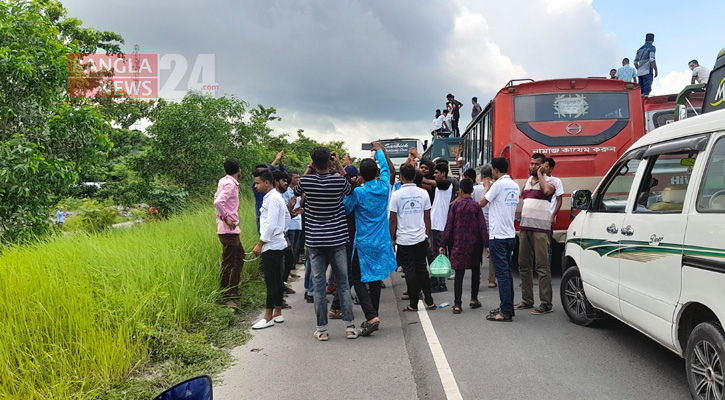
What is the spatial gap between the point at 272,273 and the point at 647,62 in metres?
13.5

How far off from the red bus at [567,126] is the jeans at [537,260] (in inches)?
114

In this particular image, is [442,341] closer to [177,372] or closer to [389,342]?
[389,342]

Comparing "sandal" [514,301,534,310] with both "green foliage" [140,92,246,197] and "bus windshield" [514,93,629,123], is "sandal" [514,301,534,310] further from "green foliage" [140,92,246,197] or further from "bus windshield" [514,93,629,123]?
"green foliage" [140,92,246,197]

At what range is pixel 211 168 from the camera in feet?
52.1

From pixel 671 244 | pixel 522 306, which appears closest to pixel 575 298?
pixel 522 306

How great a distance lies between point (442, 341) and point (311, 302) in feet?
8.96

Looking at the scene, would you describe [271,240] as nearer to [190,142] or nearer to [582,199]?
[582,199]

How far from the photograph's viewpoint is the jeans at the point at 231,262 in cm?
723

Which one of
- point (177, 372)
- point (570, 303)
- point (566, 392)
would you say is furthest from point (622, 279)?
point (177, 372)

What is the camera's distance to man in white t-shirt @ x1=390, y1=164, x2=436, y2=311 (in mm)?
6742

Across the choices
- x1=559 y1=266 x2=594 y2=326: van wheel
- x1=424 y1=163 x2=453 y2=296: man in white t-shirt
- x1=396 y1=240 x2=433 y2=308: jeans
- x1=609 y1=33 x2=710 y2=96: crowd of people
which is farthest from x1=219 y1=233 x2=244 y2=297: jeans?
x1=609 y1=33 x2=710 y2=96: crowd of people

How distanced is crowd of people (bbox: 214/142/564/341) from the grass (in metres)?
0.74

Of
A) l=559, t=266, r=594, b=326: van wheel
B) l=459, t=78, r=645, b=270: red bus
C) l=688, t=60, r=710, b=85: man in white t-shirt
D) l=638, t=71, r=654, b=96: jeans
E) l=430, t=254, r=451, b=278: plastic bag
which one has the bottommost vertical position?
l=559, t=266, r=594, b=326: van wheel

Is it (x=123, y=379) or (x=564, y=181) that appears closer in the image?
(x=123, y=379)
